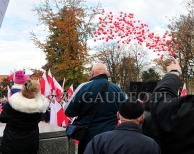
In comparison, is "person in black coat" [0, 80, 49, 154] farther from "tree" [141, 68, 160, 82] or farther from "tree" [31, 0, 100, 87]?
"tree" [141, 68, 160, 82]

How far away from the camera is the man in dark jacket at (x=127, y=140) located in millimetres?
2160

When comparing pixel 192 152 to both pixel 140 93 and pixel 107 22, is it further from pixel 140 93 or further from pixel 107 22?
pixel 107 22

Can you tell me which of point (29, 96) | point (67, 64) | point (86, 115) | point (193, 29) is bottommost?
point (86, 115)

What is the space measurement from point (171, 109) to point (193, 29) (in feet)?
75.0

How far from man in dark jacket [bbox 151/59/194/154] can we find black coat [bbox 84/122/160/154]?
0.46 meters

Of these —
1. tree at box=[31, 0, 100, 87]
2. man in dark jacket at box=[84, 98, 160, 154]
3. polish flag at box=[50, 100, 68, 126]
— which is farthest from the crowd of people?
tree at box=[31, 0, 100, 87]

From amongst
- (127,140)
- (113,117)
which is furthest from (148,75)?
(127,140)

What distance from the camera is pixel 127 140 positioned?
2.19m

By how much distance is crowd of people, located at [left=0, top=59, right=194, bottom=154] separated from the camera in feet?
5.22

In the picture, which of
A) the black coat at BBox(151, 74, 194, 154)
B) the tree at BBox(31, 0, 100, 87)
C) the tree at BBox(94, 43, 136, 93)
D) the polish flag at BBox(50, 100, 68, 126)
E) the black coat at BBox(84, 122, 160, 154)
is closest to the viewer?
the black coat at BBox(151, 74, 194, 154)

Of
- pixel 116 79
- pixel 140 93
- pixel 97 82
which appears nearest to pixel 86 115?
pixel 97 82

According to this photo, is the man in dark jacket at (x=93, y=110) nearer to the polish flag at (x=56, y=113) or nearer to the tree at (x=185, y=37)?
the polish flag at (x=56, y=113)

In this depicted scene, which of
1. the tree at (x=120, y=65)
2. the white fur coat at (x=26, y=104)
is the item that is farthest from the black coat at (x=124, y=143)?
the tree at (x=120, y=65)

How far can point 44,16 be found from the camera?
23.1 metres
